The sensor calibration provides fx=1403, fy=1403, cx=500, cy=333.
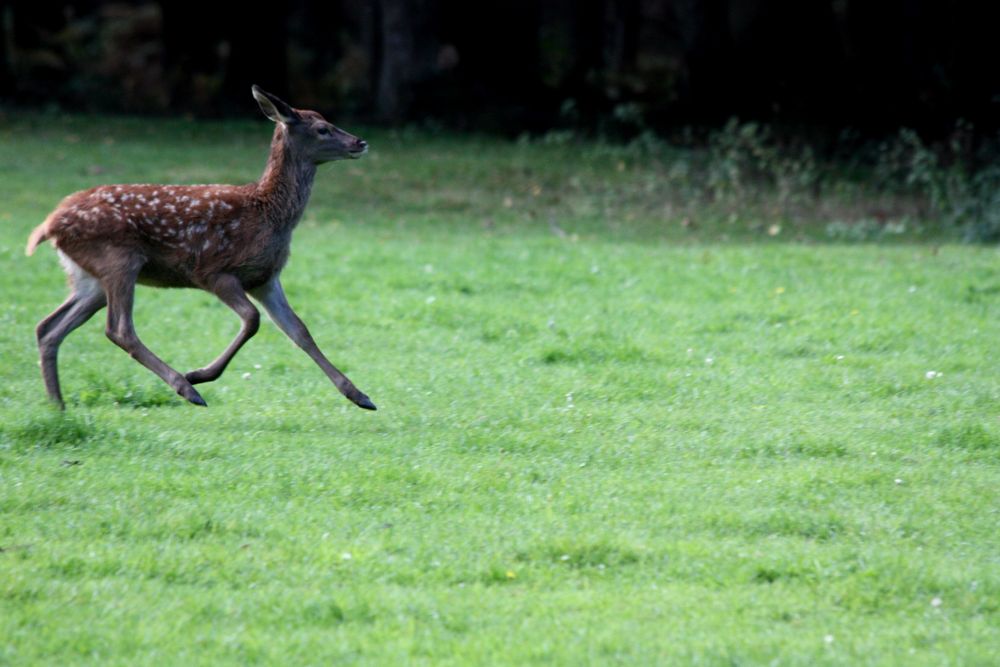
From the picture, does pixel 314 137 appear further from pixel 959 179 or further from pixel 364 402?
pixel 959 179

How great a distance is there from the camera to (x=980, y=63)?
840 inches

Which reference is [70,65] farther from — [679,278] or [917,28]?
[679,278]

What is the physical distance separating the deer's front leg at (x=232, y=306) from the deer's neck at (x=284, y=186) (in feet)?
1.59

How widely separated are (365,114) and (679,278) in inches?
572

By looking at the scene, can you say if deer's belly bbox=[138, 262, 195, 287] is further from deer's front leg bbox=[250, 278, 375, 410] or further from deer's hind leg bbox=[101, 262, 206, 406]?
deer's front leg bbox=[250, 278, 375, 410]

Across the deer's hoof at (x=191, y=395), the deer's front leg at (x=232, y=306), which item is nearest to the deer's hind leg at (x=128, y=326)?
the deer's hoof at (x=191, y=395)

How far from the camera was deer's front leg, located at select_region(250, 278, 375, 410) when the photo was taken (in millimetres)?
8430

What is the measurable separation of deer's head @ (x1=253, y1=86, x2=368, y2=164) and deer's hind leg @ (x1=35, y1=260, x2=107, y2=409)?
1588 mm

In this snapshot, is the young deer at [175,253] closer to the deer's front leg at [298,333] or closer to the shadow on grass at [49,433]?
the deer's front leg at [298,333]

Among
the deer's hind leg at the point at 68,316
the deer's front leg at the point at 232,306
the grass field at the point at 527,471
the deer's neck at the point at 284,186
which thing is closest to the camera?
the grass field at the point at 527,471

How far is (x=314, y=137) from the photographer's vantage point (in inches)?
363

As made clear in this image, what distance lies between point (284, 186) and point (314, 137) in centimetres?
44

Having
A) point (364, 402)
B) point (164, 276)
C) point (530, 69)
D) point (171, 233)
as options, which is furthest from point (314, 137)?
point (530, 69)

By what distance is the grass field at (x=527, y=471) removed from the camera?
17.3 ft
